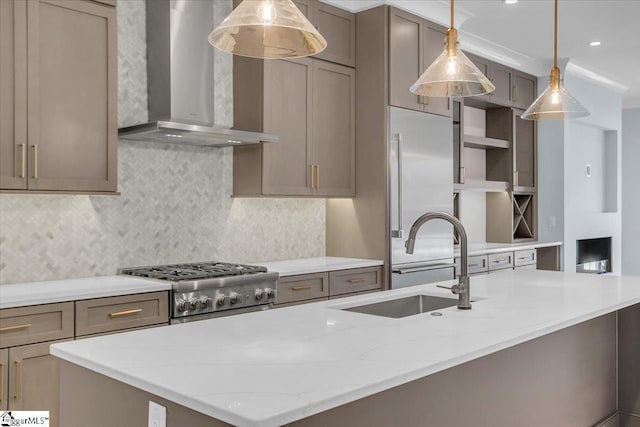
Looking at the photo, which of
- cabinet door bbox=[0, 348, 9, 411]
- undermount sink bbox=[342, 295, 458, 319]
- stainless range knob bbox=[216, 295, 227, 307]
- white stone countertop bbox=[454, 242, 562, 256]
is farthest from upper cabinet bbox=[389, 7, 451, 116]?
cabinet door bbox=[0, 348, 9, 411]

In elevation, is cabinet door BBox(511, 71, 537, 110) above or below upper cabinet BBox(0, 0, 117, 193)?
above

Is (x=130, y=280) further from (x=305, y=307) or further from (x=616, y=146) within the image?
(x=616, y=146)

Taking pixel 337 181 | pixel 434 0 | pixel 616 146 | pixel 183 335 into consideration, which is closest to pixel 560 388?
pixel 183 335

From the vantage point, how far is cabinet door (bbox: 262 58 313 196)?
413 centimetres

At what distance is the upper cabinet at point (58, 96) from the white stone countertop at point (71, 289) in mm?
494

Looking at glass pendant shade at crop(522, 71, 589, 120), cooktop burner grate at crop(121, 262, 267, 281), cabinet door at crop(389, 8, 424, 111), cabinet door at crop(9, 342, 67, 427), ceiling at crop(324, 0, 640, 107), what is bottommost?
cabinet door at crop(9, 342, 67, 427)

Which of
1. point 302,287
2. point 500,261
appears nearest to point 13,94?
point 302,287

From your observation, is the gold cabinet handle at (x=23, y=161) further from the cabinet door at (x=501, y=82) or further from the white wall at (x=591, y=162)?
the white wall at (x=591, y=162)

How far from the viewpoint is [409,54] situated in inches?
187

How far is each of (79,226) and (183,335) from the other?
1.90m

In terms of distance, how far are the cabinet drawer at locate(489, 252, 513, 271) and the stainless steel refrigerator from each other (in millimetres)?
662

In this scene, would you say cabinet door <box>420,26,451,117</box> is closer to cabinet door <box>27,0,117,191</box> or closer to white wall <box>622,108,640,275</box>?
cabinet door <box>27,0,117,191</box>

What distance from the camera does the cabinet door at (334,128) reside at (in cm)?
448

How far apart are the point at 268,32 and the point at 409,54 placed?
9.62 feet
